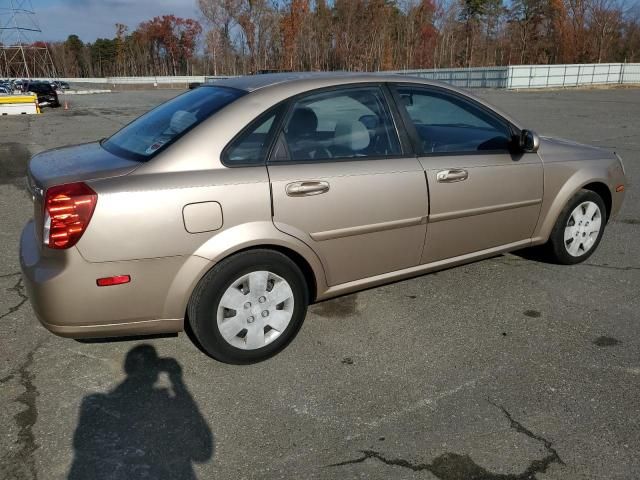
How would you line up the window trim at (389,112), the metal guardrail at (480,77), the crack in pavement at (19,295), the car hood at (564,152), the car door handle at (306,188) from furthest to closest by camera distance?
the metal guardrail at (480,77)
the car hood at (564,152)
the crack in pavement at (19,295)
the window trim at (389,112)
the car door handle at (306,188)

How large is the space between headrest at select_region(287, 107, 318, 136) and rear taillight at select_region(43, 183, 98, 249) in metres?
1.18

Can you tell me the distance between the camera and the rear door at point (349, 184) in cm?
299

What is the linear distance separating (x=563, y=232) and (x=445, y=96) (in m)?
1.58

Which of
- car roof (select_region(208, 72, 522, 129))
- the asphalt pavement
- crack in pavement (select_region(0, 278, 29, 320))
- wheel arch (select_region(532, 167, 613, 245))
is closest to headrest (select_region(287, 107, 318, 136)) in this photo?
car roof (select_region(208, 72, 522, 129))

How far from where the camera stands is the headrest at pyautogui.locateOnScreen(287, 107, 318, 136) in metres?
3.10

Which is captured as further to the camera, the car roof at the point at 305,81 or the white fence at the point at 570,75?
the white fence at the point at 570,75

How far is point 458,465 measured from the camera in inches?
90.0

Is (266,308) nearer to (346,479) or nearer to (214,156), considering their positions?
(214,156)

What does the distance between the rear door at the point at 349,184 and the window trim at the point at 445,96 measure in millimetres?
82

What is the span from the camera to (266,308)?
3033 millimetres

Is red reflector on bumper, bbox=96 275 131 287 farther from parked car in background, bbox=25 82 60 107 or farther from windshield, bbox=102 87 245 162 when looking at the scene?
parked car in background, bbox=25 82 60 107

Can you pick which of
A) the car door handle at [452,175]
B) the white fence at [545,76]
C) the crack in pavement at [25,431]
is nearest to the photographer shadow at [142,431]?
the crack in pavement at [25,431]

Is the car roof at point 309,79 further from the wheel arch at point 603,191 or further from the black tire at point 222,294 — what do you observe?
the wheel arch at point 603,191

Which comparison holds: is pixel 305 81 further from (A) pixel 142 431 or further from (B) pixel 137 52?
(B) pixel 137 52
